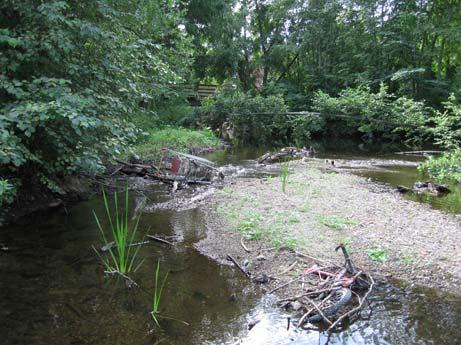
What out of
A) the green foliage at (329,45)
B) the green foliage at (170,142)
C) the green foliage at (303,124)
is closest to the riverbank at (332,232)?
the green foliage at (170,142)

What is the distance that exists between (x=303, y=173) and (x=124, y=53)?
22.1 ft

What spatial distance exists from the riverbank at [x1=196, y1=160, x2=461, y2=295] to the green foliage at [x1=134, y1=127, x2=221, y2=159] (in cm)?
554

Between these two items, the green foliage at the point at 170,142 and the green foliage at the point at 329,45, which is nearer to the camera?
the green foliage at the point at 170,142

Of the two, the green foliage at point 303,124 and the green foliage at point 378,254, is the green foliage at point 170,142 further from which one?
the green foliage at point 378,254

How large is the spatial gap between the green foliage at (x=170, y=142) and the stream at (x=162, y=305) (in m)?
7.74

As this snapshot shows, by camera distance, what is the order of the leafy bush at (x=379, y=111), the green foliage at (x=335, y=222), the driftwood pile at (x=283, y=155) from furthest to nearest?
the leafy bush at (x=379, y=111)
the driftwood pile at (x=283, y=155)
the green foliage at (x=335, y=222)

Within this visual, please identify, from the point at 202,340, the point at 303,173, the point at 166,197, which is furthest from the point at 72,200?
the point at 303,173

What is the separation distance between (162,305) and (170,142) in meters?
12.7

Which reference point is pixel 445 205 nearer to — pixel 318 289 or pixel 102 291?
pixel 318 289

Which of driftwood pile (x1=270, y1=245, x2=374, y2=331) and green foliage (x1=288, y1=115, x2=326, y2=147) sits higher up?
green foliage (x1=288, y1=115, x2=326, y2=147)

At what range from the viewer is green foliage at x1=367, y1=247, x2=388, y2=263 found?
18.3ft

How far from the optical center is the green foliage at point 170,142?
1446 cm

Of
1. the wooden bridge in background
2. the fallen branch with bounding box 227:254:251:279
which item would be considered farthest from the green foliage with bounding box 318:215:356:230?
the wooden bridge in background

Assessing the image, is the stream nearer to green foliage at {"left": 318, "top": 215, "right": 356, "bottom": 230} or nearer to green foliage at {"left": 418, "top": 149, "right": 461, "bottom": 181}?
green foliage at {"left": 318, "top": 215, "right": 356, "bottom": 230}
